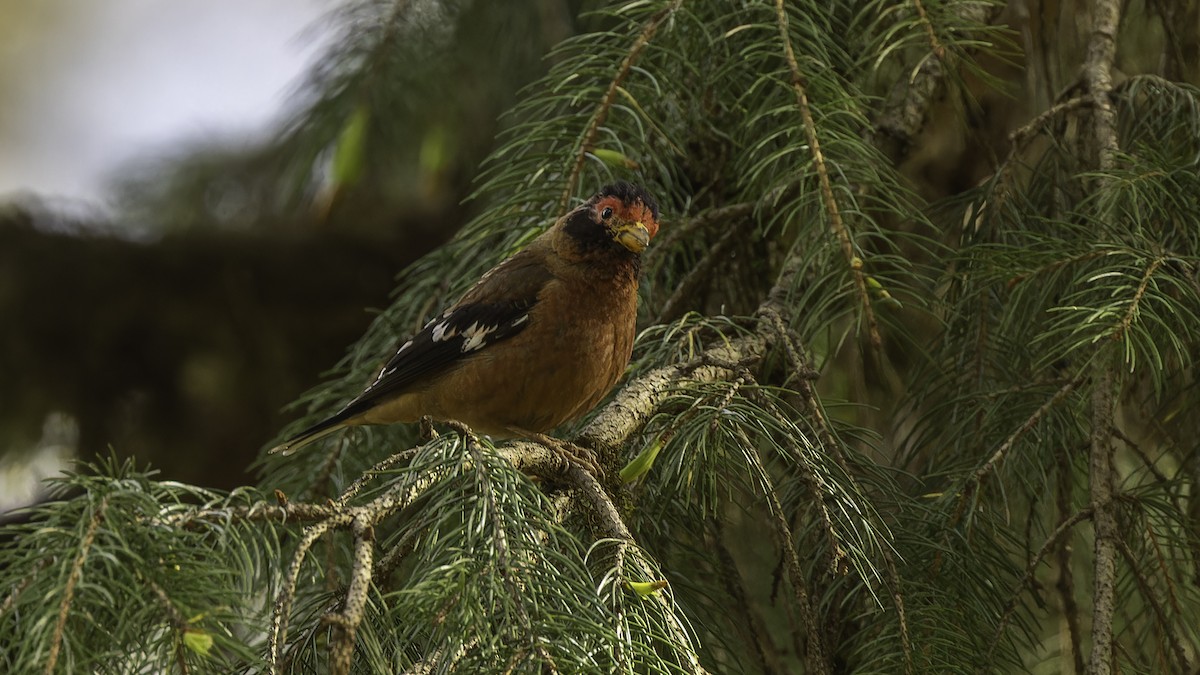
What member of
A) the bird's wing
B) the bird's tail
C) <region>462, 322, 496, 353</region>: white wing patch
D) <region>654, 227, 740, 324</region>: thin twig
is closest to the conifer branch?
<region>654, 227, 740, 324</region>: thin twig

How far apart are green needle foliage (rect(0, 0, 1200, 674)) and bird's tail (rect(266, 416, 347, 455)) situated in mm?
67

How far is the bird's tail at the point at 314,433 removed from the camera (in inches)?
106

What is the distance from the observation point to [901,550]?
192cm

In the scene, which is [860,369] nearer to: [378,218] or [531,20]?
[531,20]

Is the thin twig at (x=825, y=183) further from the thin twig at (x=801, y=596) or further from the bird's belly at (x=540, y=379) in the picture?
the bird's belly at (x=540, y=379)

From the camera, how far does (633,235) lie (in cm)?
258

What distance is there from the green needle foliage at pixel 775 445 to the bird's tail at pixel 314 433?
7 centimetres

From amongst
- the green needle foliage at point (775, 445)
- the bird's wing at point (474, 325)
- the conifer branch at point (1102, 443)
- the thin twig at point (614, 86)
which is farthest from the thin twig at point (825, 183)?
the bird's wing at point (474, 325)

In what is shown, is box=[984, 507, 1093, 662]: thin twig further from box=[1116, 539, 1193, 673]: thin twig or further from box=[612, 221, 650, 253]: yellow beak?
box=[612, 221, 650, 253]: yellow beak

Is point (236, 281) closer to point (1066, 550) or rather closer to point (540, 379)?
point (540, 379)

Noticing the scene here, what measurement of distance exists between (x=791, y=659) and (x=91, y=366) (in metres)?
2.78

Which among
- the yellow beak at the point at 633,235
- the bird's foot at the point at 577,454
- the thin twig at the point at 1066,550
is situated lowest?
the thin twig at the point at 1066,550

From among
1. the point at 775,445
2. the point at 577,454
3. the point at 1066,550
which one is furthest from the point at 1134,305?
the point at 577,454

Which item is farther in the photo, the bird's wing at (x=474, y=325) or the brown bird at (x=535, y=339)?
the bird's wing at (x=474, y=325)
